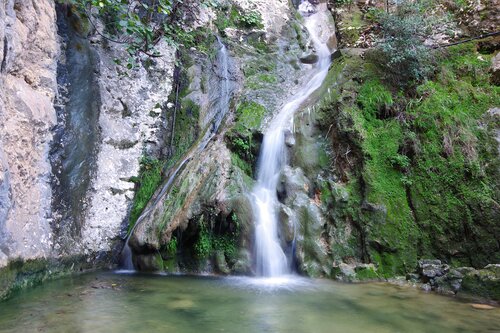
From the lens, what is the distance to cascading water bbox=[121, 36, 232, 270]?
6.57 m

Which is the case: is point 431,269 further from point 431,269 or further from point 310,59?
point 310,59

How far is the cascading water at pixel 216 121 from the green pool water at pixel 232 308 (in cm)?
102

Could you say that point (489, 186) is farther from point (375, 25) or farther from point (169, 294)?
point (375, 25)

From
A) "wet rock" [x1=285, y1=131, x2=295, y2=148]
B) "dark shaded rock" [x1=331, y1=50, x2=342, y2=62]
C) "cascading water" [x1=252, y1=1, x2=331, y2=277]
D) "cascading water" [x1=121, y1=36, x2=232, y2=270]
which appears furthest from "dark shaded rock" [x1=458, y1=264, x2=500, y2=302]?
"dark shaded rock" [x1=331, y1=50, x2=342, y2=62]

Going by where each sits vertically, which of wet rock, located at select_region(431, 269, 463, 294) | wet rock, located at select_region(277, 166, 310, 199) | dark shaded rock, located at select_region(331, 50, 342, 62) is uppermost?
dark shaded rock, located at select_region(331, 50, 342, 62)

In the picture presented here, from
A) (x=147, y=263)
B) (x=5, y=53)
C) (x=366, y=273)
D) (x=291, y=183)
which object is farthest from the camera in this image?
(x=291, y=183)

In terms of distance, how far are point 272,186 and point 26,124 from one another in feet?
13.4

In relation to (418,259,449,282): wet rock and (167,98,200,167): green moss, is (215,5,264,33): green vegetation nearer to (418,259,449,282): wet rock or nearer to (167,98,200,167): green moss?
(167,98,200,167): green moss

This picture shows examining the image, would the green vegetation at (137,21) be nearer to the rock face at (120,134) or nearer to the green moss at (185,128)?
the rock face at (120,134)

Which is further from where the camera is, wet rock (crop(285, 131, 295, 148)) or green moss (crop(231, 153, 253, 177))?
wet rock (crop(285, 131, 295, 148))

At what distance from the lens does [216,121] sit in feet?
27.4

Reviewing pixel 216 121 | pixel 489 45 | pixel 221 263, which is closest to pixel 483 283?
pixel 221 263

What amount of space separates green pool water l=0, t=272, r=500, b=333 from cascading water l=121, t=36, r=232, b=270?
1.02m

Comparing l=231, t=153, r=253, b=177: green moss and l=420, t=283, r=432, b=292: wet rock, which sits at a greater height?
l=231, t=153, r=253, b=177: green moss
